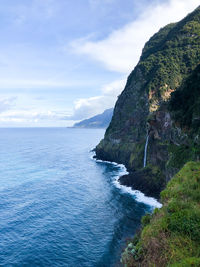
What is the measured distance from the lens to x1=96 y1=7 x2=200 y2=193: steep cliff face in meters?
58.3

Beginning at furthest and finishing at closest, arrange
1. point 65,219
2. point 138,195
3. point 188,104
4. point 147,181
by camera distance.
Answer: point 147,181
point 138,195
point 188,104
point 65,219

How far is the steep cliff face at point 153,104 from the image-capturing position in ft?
191

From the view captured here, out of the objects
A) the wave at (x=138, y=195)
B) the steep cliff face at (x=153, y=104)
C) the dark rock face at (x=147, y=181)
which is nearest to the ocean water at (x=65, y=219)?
the wave at (x=138, y=195)

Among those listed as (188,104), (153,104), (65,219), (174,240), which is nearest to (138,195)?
(65,219)

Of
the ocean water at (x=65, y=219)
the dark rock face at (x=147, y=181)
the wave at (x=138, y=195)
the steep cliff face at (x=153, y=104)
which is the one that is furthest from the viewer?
the steep cliff face at (x=153, y=104)

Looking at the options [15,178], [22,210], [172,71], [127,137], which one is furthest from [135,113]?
[22,210]

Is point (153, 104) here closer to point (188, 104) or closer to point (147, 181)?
point (188, 104)

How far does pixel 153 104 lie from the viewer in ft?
248

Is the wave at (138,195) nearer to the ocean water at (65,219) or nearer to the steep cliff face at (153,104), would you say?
the ocean water at (65,219)

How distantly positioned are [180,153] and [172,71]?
52.5m

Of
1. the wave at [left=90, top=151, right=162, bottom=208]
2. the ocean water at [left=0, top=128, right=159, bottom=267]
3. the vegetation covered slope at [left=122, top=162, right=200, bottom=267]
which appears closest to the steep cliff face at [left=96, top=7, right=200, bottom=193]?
the wave at [left=90, top=151, right=162, bottom=208]

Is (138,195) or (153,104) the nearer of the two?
(138,195)

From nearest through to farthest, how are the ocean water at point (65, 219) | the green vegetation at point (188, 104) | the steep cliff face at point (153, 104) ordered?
the ocean water at point (65, 219) → the green vegetation at point (188, 104) → the steep cliff face at point (153, 104)

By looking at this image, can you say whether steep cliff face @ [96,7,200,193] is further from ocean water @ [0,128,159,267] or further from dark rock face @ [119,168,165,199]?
ocean water @ [0,128,159,267]
